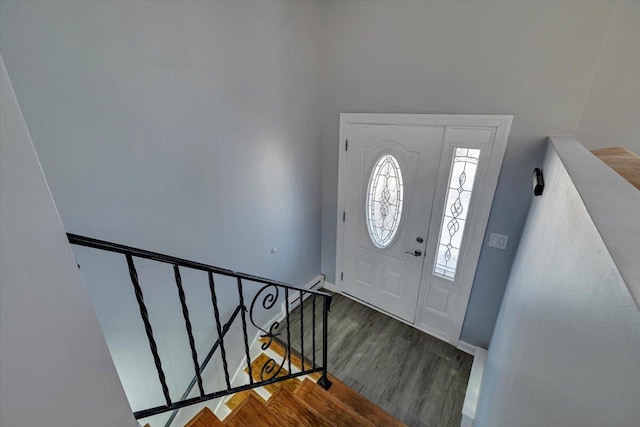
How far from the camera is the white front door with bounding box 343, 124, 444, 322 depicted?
2.58 metres

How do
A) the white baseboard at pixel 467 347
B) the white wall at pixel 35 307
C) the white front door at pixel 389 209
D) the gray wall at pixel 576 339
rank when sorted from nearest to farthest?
the gray wall at pixel 576 339
the white wall at pixel 35 307
the white front door at pixel 389 209
the white baseboard at pixel 467 347

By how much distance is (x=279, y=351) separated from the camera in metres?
2.65

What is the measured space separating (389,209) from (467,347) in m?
1.61

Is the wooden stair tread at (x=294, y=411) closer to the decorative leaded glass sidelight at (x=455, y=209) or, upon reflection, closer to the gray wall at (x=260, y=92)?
the gray wall at (x=260, y=92)

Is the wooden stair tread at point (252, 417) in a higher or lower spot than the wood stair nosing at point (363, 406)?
higher

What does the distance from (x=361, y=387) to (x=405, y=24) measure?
3.25 meters

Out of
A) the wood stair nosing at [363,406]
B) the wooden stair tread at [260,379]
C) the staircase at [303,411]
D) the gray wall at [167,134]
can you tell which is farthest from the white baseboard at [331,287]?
the staircase at [303,411]

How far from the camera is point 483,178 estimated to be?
7.43 feet

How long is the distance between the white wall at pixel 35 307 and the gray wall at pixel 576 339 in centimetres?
98

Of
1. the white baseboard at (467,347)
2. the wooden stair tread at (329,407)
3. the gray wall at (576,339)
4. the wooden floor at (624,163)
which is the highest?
the wooden floor at (624,163)

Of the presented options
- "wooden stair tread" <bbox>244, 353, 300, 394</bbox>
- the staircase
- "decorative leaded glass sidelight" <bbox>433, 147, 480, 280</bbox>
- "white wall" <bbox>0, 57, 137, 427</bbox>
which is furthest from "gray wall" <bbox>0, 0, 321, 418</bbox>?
"decorative leaded glass sidelight" <bbox>433, 147, 480, 280</bbox>

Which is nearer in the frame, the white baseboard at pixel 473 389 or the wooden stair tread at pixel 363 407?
the wooden stair tread at pixel 363 407

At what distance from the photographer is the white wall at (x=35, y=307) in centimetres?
48

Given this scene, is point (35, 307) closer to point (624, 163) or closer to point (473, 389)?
point (624, 163)
